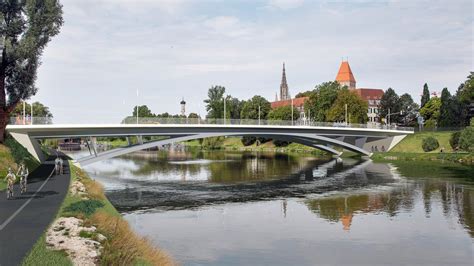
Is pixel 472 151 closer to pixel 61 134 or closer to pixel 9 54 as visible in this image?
pixel 61 134

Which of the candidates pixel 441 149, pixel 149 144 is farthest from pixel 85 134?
pixel 441 149

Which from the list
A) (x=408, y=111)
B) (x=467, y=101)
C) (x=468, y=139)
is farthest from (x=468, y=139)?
(x=408, y=111)

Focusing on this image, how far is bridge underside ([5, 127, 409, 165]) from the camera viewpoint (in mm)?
45938

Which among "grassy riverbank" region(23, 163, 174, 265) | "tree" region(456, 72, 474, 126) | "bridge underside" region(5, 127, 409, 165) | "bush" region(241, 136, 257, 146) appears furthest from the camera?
"bush" region(241, 136, 257, 146)

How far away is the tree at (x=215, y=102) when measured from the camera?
385 ft

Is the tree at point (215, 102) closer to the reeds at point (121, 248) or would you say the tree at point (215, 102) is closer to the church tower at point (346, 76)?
the church tower at point (346, 76)

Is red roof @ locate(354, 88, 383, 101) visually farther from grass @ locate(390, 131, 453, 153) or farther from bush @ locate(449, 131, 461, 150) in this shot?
bush @ locate(449, 131, 461, 150)

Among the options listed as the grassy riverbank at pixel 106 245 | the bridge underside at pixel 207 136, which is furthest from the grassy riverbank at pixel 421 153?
the grassy riverbank at pixel 106 245

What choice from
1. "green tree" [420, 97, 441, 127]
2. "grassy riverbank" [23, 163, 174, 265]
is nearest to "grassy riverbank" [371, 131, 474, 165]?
"green tree" [420, 97, 441, 127]

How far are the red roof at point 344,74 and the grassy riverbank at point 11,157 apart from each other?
149 m

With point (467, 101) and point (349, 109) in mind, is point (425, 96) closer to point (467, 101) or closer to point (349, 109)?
point (467, 101)

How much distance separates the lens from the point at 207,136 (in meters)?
55.8

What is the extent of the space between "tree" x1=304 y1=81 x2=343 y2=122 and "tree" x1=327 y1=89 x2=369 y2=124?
4.03 m

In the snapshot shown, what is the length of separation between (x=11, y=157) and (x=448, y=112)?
8944 centimetres
